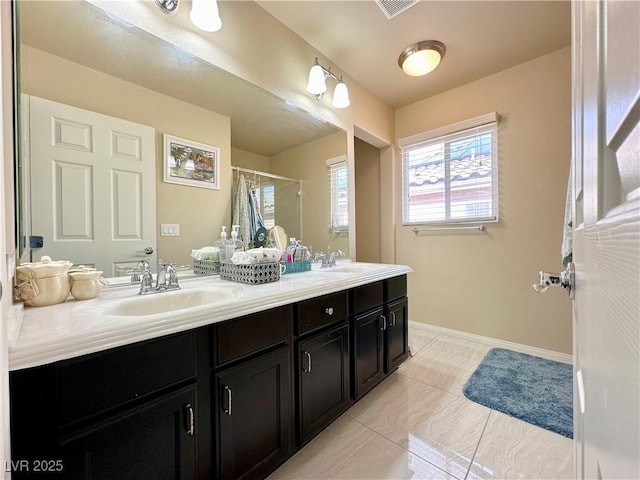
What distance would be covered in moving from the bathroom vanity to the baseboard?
5.60 feet

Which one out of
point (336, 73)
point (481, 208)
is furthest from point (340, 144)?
point (481, 208)

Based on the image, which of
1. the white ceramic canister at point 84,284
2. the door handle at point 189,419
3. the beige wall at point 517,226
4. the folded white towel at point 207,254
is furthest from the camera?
the beige wall at point 517,226

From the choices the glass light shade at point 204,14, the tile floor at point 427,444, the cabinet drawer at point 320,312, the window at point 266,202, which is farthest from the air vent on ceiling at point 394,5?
the tile floor at point 427,444

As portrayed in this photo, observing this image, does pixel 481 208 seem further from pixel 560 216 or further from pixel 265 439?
pixel 265 439

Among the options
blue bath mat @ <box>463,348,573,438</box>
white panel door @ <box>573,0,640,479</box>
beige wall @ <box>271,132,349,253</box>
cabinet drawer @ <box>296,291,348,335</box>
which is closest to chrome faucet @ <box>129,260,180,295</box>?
cabinet drawer @ <box>296,291,348,335</box>

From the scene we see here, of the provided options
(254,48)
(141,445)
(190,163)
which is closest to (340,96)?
(254,48)

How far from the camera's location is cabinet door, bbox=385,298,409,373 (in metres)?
1.83

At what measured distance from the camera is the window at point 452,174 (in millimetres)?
2441

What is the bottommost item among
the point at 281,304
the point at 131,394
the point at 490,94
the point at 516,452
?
the point at 516,452

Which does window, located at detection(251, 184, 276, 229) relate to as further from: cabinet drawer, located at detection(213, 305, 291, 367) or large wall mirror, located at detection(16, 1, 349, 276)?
cabinet drawer, located at detection(213, 305, 291, 367)

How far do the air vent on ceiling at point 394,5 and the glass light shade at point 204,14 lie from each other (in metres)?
1.04

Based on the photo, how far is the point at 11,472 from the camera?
0.58 m

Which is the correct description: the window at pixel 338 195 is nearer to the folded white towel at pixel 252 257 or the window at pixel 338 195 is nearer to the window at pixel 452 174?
the window at pixel 452 174

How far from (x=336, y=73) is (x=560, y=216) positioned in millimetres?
2264
